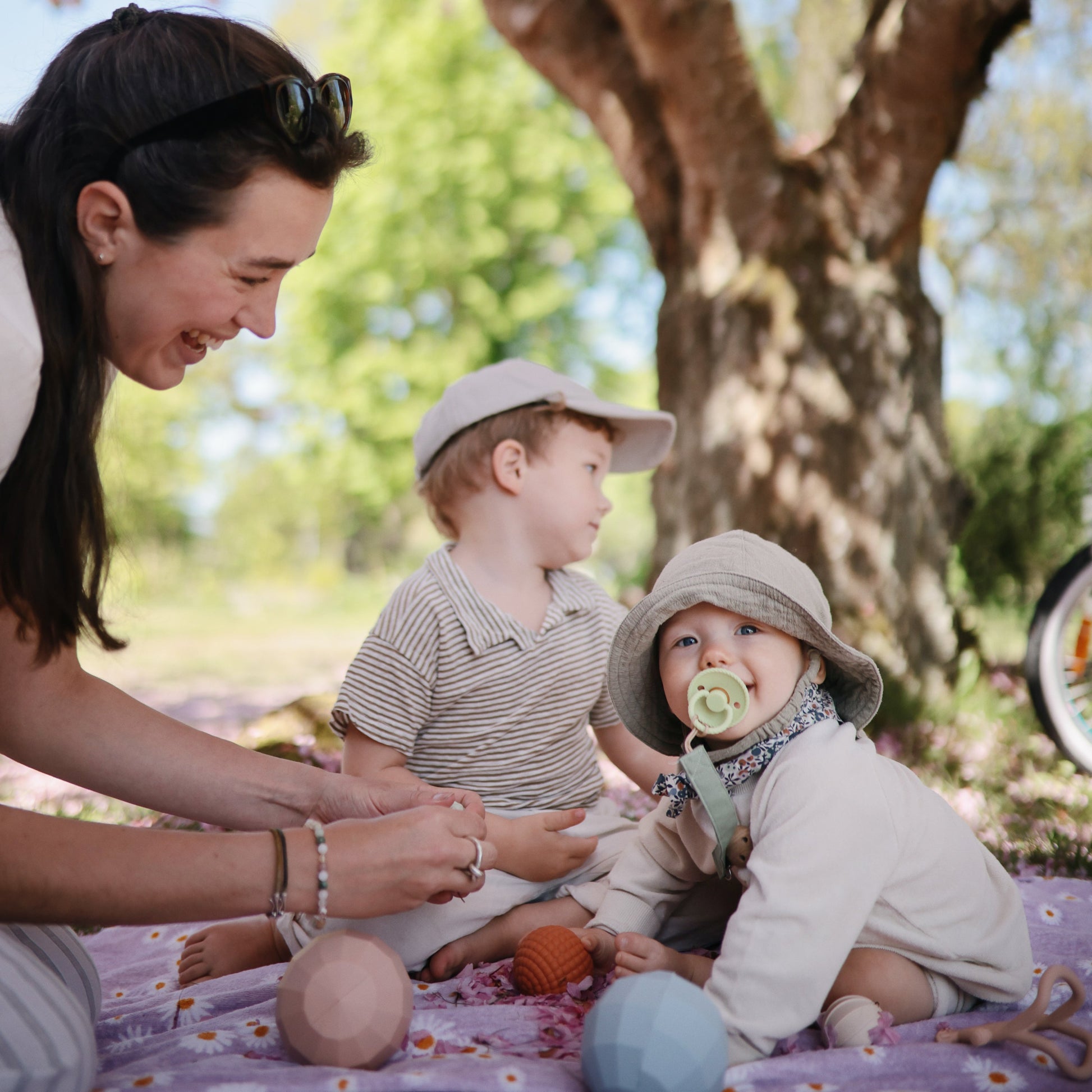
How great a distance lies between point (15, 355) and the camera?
1.39 metres

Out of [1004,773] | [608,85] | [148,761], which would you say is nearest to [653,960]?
[148,761]

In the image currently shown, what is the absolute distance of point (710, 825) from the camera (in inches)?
67.4

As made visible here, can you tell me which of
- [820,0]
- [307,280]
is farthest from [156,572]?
[820,0]

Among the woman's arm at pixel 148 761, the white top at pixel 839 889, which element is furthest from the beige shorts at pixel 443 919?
the white top at pixel 839 889

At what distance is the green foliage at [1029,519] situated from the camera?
4.70 meters

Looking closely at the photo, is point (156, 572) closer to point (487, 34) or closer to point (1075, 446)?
point (487, 34)

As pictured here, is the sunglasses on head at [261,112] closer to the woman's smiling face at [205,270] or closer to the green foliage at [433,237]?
the woman's smiling face at [205,270]

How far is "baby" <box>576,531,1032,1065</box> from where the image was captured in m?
1.45

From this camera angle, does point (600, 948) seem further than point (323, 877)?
Yes

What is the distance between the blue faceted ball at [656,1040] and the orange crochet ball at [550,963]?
41cm

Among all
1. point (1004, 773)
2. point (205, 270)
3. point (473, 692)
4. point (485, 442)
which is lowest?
point (1004, 773)

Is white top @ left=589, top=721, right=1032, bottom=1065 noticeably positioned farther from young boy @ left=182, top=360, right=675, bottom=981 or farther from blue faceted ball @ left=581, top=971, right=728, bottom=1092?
young boy @ left=182, top=360, right=675, bottom=981

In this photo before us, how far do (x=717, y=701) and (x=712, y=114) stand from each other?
3414 mm

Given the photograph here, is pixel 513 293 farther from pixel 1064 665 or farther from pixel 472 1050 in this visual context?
pixel 472 1050
